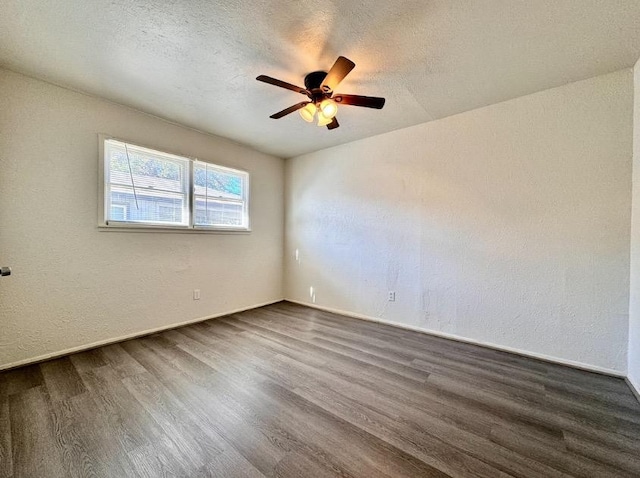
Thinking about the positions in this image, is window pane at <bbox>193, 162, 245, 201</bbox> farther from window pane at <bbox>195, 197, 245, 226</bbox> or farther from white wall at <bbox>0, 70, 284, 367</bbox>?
white wall at <bbox>0, 70, 284, 367</bbox>

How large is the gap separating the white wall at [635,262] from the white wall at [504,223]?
0.05 m

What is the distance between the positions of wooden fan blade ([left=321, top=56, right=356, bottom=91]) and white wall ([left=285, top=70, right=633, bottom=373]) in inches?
53.5

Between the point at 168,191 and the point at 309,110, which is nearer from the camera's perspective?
the point at 309,110

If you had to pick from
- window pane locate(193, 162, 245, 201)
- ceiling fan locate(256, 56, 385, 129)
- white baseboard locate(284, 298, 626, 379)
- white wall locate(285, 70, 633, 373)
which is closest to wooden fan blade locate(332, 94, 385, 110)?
ceiling fan locate(256, 56, 385, 129)

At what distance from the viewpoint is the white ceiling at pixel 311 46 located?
5.03ft

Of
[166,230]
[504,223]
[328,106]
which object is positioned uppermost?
[328,106]

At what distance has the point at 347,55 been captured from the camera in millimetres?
1918

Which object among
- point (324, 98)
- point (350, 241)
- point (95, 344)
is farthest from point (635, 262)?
point (95, 344)

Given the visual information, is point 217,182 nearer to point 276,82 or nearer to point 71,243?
point 71,243

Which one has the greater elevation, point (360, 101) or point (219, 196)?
point (360, 101)

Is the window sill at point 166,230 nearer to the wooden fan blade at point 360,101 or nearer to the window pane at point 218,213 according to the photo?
the window pane at point 218,213

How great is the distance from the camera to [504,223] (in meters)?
2.54

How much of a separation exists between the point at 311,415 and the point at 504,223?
8.19 feet

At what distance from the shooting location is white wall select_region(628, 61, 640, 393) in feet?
6.18
